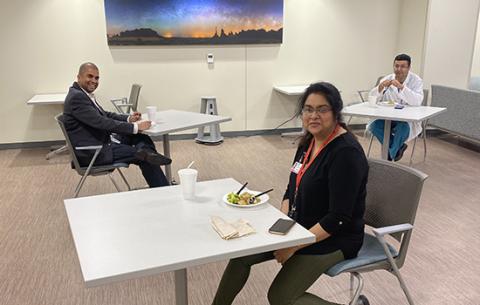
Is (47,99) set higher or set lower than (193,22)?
lower

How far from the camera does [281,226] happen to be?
158 cm

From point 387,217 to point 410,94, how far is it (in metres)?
2.43

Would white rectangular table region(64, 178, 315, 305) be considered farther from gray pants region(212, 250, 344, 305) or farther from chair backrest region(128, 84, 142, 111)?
chair backrest region(128, 84, 142, 111)

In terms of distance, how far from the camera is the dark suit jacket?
124 inches

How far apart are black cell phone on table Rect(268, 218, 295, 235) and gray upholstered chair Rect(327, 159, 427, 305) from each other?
343 millimetres

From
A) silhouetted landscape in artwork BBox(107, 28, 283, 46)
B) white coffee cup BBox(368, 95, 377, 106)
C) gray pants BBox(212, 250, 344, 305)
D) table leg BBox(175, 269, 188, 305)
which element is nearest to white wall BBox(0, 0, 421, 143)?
silhouetted landscape in artwork BBox(107, 28, 283, 46)

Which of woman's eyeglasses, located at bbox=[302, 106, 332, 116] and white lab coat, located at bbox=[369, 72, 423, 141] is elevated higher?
woman's eyeglasses, located at bbox=[302, 106, 332, 116]

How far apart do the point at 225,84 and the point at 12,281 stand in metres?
3.85

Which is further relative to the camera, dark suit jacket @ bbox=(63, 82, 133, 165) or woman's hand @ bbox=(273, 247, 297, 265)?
dark suit jacket @ bbox=(63, 82, 133, 165)

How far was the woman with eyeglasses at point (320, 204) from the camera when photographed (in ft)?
5.67

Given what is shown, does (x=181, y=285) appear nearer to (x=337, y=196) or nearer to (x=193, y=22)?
(x=337, y=196)

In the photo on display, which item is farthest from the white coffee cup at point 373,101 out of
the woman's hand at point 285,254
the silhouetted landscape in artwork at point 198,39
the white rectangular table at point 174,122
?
the woman's hand at point 285,254

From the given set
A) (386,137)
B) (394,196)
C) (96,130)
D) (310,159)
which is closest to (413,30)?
(386,137)

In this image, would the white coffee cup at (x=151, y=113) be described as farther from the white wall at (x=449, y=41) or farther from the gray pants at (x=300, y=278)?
the white wall at (x=449, y=41)
